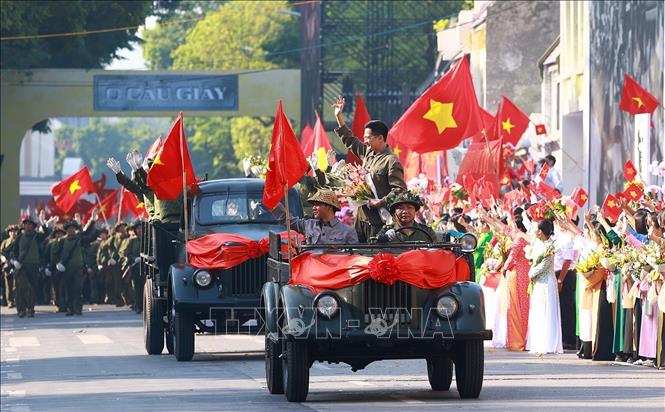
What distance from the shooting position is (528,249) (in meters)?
23.5

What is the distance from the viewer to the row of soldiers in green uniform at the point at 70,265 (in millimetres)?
39812

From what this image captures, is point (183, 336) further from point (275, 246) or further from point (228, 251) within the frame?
point (275, 246)

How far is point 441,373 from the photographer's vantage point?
687 inches

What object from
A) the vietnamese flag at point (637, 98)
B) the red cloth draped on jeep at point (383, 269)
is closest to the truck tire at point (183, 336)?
the red cloth draped on jeep at point (383, 269)

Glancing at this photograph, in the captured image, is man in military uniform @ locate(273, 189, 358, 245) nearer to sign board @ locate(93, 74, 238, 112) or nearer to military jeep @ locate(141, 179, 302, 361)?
military jeep @ locate(141, 179, 302, 361)

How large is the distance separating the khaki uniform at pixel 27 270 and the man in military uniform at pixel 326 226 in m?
23.3

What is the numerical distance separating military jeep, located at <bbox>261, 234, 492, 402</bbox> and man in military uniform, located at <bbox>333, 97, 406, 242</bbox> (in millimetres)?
943

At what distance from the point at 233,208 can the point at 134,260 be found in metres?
17.4

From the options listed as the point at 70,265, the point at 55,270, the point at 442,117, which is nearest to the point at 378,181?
the point at 442,117

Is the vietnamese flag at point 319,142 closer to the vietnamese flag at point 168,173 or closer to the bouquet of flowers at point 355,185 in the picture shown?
the vietnamese flag at point 168,173

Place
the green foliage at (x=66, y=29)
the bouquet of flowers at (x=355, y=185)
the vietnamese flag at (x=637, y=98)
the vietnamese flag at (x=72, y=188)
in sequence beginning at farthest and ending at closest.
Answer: the green foliage at (x=66, y=29) → the vietnamese flag at (x=72, y=188) → the vietnamese flag at (x=637, y=98) → the bouquet of flowers at (x=355, y=185)

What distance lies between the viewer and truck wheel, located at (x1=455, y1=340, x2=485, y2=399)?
53.0 ft

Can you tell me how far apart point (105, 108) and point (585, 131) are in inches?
845

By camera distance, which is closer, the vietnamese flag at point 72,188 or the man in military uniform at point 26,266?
the man in military uniform at point 26,266
